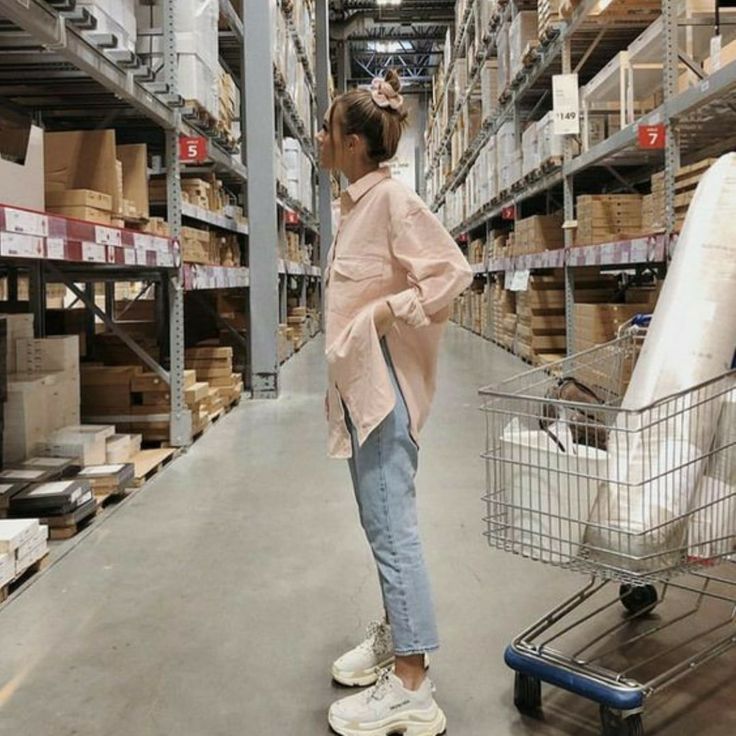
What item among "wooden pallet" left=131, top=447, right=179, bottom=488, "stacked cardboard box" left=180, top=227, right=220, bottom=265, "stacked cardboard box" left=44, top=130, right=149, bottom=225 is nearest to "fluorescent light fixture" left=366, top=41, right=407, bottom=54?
"stacked cardboard box" left=180, top=227, right=220, bottom=265

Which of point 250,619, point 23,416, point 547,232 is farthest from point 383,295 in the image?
point 547,232

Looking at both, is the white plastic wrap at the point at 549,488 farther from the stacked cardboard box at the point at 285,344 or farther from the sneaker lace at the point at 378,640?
the stacked cardboard box at the point at 285,344

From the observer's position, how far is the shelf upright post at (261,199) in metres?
7.14

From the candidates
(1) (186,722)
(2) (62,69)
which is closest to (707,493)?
(1) (186,722)

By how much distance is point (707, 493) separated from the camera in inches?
69.0

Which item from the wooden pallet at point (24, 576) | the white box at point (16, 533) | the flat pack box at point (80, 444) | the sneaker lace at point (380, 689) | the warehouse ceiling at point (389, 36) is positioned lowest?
the wooden pallet at point (24, 576)

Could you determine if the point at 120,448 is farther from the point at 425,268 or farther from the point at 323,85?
the point at 323,85

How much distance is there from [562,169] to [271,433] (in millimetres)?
3783

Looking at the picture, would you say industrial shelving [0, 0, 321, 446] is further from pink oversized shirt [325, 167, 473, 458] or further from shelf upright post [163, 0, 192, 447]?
pink oversized shirt [325, 167, 473, 458]

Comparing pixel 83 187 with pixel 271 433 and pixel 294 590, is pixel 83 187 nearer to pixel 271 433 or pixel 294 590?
pixel 271 433

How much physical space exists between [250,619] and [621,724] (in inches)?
46.1

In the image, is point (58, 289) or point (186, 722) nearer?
point (186, 722)

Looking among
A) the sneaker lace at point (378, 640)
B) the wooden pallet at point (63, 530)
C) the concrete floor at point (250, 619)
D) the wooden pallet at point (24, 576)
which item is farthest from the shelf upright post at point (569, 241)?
the sneaker lace at point (378, 640)

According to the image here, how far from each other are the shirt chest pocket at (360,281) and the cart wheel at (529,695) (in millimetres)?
962
